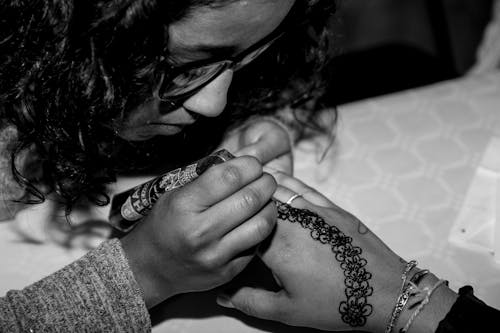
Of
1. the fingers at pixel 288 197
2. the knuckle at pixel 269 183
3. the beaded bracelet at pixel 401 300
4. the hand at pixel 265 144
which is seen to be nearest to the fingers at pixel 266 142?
the hand at pixel 265 144

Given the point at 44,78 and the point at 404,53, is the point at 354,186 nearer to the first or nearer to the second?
the point at 44,78

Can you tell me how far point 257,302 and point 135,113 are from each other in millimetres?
374

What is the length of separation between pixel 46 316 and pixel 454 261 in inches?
26.5

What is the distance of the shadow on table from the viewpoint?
776mm

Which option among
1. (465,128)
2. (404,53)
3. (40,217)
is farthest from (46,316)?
(404,53)

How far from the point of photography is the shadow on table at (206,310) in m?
0.78

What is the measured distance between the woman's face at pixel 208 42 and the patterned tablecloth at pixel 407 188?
0.83 ft

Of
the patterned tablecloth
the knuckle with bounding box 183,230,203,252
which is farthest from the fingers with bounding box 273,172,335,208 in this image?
the knuckle with bounding box 183,230,203,252

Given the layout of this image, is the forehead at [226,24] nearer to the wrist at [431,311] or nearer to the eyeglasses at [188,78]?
the eyeglasses at [188,78]

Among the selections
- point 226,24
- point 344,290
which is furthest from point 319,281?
point 226,24

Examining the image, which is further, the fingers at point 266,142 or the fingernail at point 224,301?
the fingers at point 266,142

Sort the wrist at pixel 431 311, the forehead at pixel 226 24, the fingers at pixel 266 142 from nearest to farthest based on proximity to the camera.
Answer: the forehead at pixel 226 24 < the wrist at pixel 431 311 < the fingers at pixel 266 142

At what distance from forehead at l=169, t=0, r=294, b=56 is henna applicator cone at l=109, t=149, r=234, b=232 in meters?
0.17

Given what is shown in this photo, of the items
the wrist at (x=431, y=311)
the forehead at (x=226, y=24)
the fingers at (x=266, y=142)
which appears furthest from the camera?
the fingers at (x=266, y=142)
